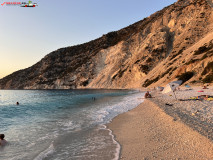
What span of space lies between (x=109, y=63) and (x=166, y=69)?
4250cm

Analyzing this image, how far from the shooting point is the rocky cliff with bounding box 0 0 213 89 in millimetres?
43556

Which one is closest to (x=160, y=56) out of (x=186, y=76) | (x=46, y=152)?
(x=186, y=76)

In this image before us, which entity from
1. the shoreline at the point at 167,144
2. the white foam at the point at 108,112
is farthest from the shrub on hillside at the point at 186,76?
the shoreline at the point at 167,144

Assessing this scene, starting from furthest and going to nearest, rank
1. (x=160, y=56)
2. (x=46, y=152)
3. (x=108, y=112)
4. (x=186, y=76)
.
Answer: (x=160, y=56)
(x=186, y=76)
(x=108, y=112)
(x=46, y=152)

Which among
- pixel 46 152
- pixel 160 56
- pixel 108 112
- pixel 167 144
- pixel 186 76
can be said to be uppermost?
pixel 160 56

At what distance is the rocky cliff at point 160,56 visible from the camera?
143 feet

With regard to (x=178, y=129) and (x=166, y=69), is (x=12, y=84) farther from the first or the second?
(x=178, y=129)

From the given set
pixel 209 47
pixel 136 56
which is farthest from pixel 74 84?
pixel 209 47

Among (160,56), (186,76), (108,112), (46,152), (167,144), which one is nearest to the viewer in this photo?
(167,144)

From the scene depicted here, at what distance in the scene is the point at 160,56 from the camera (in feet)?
210

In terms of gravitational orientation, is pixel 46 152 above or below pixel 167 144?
below

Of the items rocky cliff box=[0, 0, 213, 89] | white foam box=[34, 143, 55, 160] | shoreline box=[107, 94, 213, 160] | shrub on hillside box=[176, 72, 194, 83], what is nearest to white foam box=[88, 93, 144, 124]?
shoreline box=[107, 94, 213, 160]

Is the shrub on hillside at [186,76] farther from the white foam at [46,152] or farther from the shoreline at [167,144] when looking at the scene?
the white foam at [46,152]

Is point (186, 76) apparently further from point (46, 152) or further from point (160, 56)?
point (46, 152)
